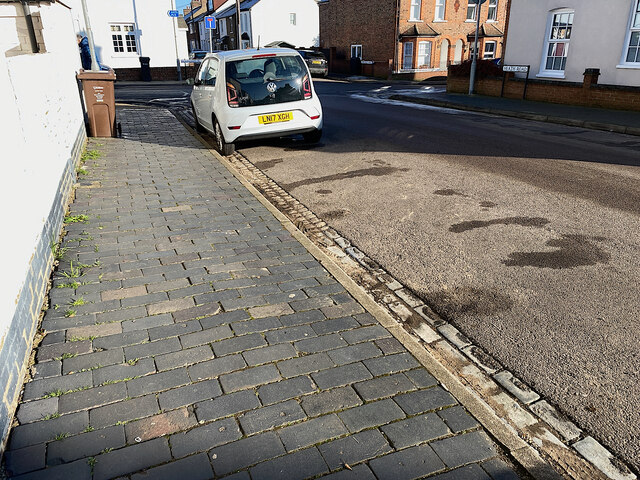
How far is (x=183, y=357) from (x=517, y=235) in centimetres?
394

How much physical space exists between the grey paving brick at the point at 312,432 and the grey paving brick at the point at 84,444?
0.86 metres

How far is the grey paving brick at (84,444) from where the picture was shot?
8.32 feet

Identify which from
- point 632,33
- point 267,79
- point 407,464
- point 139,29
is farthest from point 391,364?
point 139,29

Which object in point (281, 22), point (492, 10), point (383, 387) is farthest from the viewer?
point (281, 22)

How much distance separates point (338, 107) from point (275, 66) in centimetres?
795

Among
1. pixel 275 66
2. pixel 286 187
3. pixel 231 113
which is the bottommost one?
pixel 286 187

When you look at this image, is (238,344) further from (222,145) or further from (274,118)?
(222,145)

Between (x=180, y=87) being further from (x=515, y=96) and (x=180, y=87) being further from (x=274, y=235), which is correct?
(x=274, y=235)

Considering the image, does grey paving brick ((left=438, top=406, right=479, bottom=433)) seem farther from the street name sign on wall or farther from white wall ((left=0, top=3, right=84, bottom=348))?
the street name sign on wall

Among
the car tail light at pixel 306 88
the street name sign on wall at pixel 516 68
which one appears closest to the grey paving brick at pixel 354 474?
the car tail light at pixel 306 88

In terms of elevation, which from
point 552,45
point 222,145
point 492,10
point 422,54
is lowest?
point 222,145

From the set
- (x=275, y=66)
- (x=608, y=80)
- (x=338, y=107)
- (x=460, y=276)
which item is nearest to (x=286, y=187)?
(x=275, y=66)

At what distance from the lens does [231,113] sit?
30.4 feet

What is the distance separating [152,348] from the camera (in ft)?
11.3
